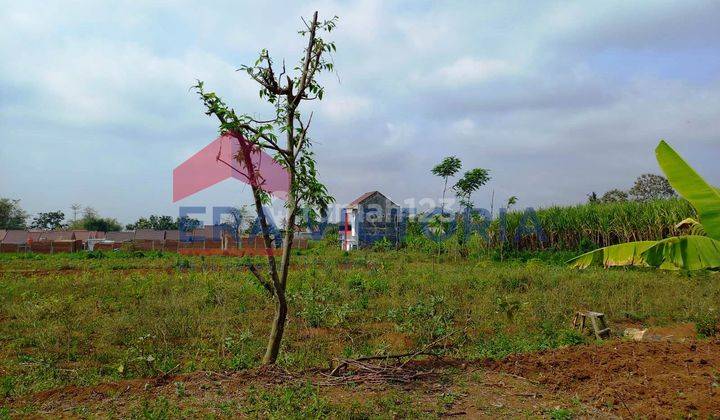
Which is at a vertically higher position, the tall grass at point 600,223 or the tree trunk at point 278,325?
the tall grass at point 600,223

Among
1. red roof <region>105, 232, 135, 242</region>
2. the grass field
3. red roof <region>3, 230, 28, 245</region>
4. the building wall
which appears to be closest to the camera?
the grass field

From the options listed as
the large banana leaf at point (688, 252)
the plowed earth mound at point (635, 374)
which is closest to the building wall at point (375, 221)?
the large banana leaf at point (688, 252)

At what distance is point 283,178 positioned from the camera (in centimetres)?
469

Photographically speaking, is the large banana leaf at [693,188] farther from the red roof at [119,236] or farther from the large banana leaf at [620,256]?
the red roof at [119,236]

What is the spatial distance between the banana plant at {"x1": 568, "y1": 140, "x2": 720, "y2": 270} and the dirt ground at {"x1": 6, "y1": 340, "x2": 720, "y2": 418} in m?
1.20

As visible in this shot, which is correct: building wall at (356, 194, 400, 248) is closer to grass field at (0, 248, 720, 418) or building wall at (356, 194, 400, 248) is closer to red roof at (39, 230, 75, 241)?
grass field at (0, 248, 720, 418)

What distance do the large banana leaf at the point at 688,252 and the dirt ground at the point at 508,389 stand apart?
1115mm

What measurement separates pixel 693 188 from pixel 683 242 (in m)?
0.91

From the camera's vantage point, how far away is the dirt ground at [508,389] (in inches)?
146

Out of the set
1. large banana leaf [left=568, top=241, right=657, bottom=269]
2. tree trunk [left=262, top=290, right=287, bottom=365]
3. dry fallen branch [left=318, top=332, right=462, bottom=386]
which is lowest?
dry fallen branch [left=318, top=332, right=462, bottom=386]

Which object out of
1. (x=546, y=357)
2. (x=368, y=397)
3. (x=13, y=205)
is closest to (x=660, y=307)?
(x=546, y=357)

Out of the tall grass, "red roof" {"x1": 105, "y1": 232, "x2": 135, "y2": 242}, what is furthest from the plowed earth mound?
"red roof" {"x1": 105, "y1": 232, "x2": 135, "y2": 242}

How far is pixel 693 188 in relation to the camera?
16.9ft

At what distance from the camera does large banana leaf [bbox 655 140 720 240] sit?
5.00 m
